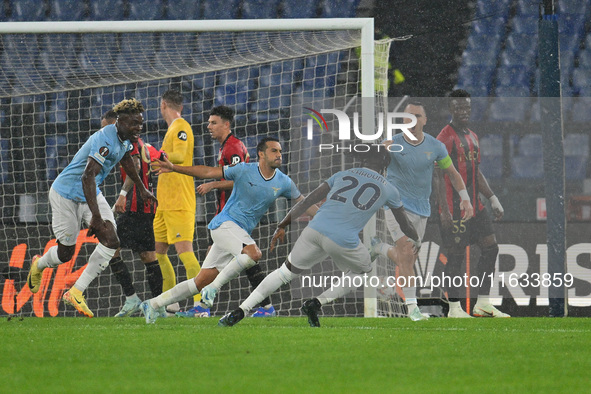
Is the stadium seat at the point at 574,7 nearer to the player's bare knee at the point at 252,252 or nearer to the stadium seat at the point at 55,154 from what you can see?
the stadium seat at the point at 55,154

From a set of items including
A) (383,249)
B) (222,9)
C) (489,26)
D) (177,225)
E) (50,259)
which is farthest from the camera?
(489,26)

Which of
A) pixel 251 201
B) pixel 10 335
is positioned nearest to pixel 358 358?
pixel 10 335

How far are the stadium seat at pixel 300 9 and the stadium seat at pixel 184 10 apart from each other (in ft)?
3.93

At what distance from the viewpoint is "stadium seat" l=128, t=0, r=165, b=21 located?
466 inches

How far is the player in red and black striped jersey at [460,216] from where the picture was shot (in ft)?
24.3

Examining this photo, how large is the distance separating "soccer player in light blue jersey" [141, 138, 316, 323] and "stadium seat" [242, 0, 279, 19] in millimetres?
5890

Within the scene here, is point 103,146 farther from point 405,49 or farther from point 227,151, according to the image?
point 405,49

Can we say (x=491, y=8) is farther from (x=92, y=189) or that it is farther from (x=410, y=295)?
(x=92, y=189)

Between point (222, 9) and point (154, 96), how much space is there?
3467 mm

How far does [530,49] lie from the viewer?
1217 cm

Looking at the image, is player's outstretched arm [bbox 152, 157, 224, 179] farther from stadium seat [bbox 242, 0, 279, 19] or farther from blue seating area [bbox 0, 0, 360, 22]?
stadium seat [bbox 242, 0, 279, 19]

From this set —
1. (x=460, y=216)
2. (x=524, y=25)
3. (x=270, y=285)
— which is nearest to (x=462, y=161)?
(x=460, y=216)

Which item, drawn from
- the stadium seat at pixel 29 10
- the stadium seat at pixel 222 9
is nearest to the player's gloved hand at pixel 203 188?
the stadium seat at pixel 222 9

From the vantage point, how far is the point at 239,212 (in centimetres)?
627
